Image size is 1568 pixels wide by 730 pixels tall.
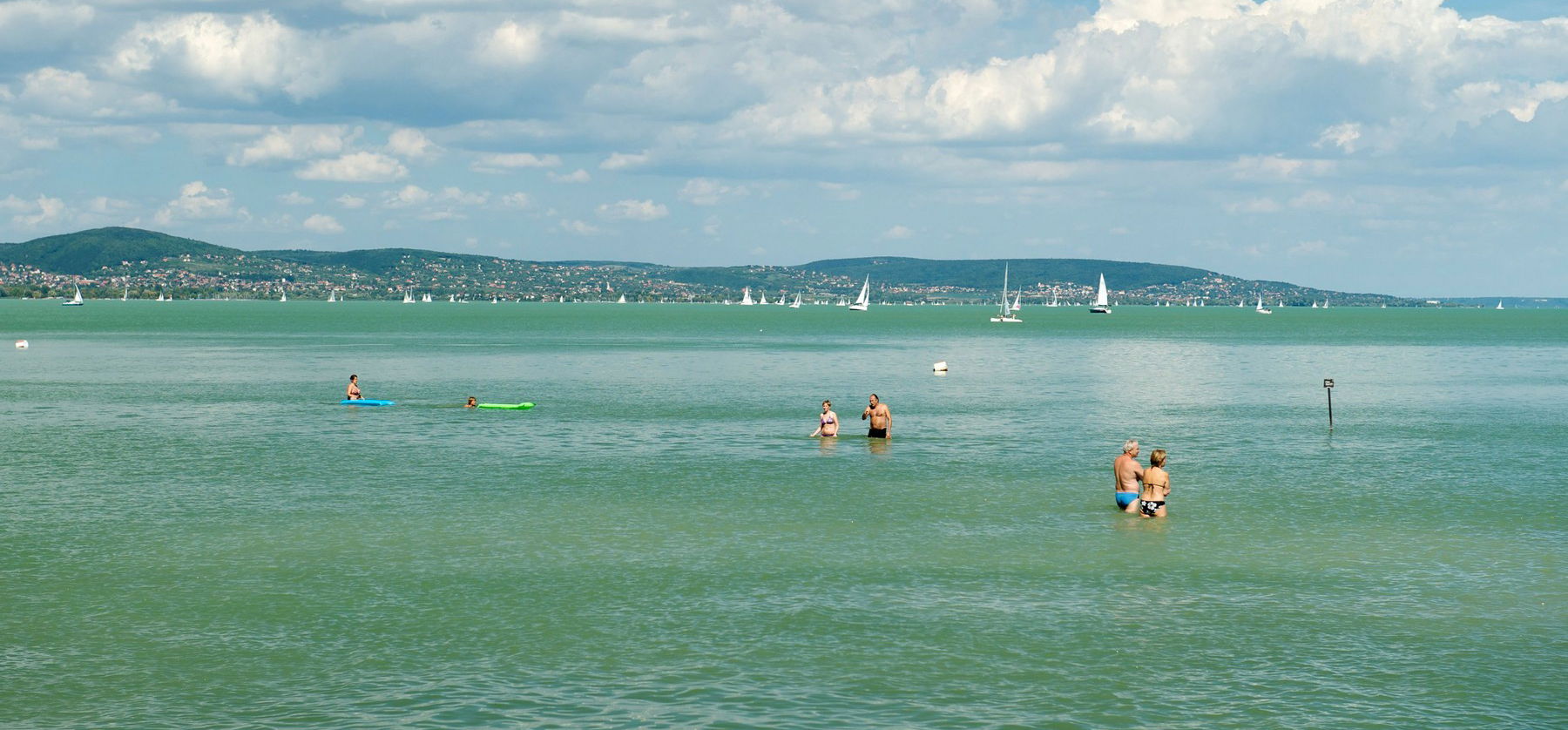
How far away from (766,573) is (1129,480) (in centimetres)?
1402

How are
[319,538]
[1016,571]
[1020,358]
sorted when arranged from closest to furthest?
[1016,571] < [319,538] < [1020,358]

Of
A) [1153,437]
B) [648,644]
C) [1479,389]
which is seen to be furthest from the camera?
[1479,389]

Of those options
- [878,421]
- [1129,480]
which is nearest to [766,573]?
[1129,480]

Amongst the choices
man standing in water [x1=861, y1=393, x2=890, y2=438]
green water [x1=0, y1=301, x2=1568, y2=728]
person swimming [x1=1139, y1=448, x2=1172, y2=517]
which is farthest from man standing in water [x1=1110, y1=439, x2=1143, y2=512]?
man standing in water [x1=861, y1=393, x2=890, y2=438]

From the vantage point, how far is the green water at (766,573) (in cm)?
2442

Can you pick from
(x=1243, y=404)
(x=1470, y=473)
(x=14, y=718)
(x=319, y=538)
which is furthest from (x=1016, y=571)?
(x=1243, y=404)

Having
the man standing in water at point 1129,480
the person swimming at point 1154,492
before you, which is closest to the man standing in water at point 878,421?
the man standing in water at point 1129,480

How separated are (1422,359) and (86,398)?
131333 millimetres

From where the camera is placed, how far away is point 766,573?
34.4 m

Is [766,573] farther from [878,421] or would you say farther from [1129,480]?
[878,421]

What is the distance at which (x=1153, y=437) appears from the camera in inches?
2680

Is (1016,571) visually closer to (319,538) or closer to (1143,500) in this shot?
(1143,500)

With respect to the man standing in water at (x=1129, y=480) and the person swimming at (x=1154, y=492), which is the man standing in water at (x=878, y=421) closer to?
the man standing in water at (x=1129, y=480)

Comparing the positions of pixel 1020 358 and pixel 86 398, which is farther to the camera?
pixel 1020 358
